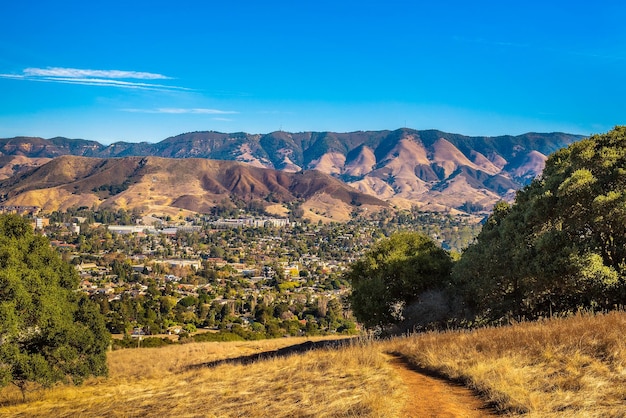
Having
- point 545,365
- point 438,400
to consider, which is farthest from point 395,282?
point 438,400

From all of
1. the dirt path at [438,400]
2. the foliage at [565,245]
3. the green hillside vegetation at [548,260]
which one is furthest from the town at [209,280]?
the dirt path at [438,400]

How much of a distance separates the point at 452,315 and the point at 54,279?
15.0m

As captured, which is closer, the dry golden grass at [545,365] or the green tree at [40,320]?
the dry golden grass at [545,365]

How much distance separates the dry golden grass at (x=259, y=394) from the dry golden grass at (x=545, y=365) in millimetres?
1311

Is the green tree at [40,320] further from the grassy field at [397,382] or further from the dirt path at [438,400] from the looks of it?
the dirt path at [438,400]

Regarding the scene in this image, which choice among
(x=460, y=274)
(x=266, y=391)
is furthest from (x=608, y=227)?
(x=266, y=391)

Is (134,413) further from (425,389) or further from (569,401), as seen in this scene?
(569,401)

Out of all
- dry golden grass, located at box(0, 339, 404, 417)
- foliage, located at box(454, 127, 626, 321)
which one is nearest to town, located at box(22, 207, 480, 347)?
foliage, located at box(454, 127, 626, 321)

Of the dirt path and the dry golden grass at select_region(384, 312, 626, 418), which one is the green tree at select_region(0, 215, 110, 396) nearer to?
the dry golden grass at select_region(384, 312, 626, 418)

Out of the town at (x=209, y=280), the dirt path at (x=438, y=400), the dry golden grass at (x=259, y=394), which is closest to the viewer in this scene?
the dirt path at (x=438, y=400)

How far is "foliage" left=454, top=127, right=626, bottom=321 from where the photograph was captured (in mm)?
15312

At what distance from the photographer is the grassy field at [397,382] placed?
23.5ft

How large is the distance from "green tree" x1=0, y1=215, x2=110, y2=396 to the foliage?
14262 mm

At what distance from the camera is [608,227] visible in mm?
15820
